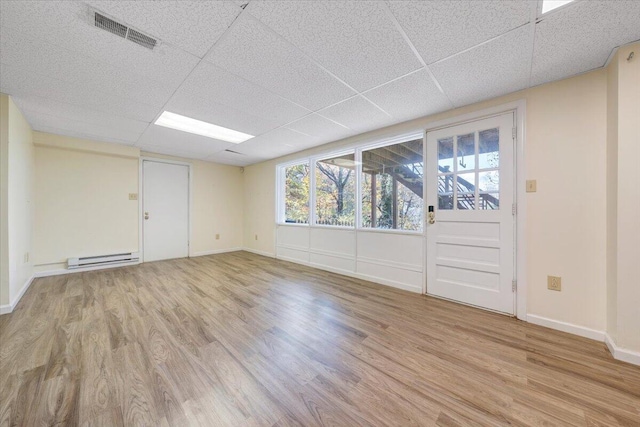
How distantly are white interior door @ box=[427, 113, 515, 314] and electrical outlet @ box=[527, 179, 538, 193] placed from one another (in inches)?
5.2

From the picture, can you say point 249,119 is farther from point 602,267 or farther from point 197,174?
point 602,267

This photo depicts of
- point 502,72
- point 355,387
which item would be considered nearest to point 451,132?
point 502,72

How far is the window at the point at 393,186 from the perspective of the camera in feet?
10.6

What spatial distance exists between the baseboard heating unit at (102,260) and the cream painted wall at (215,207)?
116 cm

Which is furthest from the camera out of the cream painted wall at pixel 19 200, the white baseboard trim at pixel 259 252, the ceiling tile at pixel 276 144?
the white baseboard trim at pixel 259 252

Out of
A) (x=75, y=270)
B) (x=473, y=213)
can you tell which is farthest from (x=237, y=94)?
(x=75, y=270)

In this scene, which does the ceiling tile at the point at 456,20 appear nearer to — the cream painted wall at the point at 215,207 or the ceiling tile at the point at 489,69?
the ceiling tile at the point at 489,69

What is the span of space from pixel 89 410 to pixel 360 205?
3.47 meters

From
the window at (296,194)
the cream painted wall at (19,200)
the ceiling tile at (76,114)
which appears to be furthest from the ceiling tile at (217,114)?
the cream painted wall at (19,200)

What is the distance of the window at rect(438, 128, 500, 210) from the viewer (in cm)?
252

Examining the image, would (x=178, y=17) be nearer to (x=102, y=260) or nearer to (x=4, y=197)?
(x=4, y=197)

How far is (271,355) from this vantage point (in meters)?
1.75

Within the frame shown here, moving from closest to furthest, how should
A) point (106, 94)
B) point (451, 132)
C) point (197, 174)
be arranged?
point (106, 94)
point (451, 132)
point (197, 174)

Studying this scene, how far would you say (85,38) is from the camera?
5.40 ft
